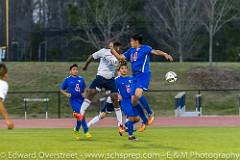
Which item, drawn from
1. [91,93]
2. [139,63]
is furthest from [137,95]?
[91,93]

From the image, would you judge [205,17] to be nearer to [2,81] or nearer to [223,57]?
[223,57]

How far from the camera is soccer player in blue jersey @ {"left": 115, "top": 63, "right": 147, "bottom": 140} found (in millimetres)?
16484

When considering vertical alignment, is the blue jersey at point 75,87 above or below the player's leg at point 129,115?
above

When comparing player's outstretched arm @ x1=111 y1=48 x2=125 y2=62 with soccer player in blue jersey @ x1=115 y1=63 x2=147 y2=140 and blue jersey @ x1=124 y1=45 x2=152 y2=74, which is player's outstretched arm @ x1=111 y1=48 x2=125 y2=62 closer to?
blue jersey @ x1=124 y1=45 x2=152 y2=74

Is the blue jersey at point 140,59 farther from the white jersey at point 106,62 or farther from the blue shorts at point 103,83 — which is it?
the blue shorts at point 103,83

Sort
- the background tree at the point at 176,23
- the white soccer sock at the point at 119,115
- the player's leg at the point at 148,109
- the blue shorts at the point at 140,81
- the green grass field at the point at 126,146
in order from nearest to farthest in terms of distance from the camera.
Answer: the green grass field at the point at 126,146 < the blue shorts at the point at 140,81 < the player's leg at the point at 148,109 < the white soccer sock at the point at 119,115 < the background tree at the point at 176,23

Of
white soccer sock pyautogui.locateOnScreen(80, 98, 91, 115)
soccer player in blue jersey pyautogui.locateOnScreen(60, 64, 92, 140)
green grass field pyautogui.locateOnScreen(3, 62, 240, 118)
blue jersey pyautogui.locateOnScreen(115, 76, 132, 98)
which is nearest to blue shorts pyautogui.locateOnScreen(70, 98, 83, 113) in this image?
soccer player in blue jersey pyautogui.locateOnScreen(60, 64, 92, 140)

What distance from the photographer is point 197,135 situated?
60.5 feet

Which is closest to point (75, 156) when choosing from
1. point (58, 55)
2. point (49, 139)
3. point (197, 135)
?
point (49, 139)

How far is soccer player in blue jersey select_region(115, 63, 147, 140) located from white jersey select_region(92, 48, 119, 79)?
1.55 meters

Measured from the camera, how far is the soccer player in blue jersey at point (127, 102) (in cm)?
1648

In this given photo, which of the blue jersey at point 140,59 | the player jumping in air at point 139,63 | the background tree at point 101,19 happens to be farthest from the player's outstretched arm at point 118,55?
the background tree at point 101,19

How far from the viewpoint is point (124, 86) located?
16.9 metres

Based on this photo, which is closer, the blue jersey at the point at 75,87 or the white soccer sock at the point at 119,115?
the blue jersey at the point at 75,87
